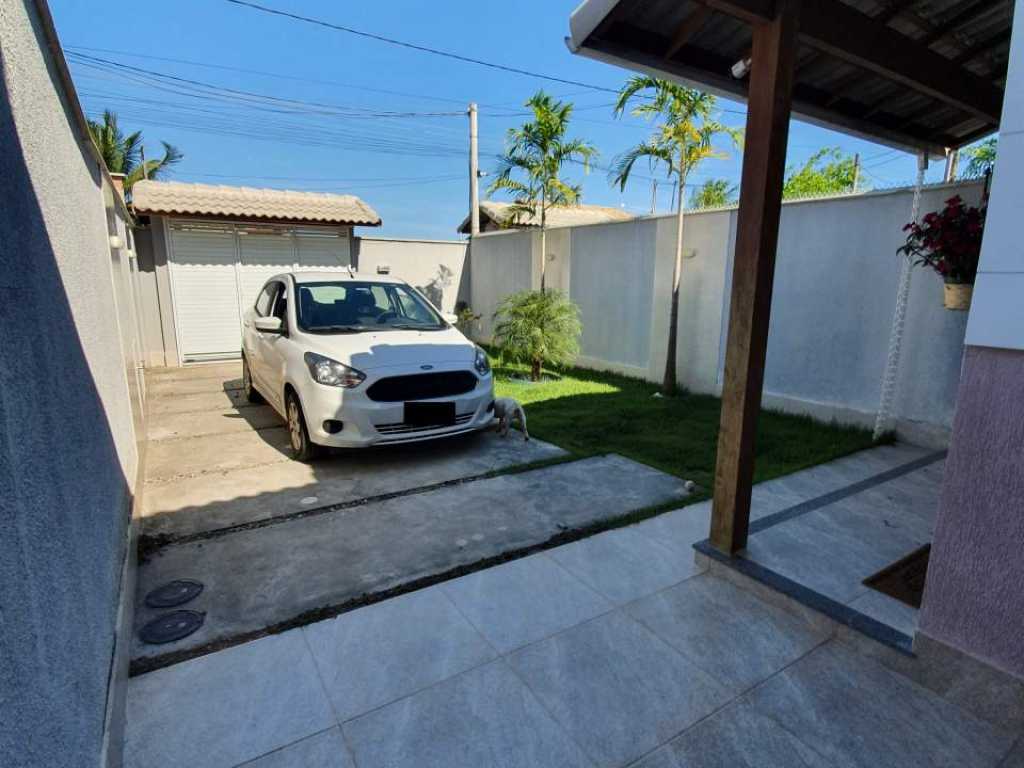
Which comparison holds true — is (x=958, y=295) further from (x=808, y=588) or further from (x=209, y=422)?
(x=209, y=422)

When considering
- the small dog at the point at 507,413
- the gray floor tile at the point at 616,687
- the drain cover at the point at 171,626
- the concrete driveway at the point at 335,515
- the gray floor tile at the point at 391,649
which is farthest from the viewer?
the small dog at the point at 507,413

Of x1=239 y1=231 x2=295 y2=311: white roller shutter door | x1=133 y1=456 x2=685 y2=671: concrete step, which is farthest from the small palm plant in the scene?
x1=239 y1=231 x2=295 y2=311: white roller shutter door

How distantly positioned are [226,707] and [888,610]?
3.16m

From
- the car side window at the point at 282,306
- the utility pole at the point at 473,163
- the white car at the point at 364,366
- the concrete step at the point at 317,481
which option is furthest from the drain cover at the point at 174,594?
the utility pole at the point at 473,163

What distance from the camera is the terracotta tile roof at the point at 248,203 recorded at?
9562 millimetres

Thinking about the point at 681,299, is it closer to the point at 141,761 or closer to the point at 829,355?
the point at 829,355

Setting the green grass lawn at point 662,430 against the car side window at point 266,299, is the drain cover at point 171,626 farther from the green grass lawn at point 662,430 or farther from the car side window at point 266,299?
the car side window at point 266,299

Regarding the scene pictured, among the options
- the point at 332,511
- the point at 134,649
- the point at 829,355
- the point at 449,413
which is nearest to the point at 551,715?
the point at 134,649

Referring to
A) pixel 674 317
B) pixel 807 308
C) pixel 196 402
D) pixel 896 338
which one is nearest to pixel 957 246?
pixel 896 338

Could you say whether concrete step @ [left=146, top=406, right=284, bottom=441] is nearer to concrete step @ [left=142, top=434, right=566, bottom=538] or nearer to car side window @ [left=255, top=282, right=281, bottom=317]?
car side window @ [left=255, top=282, right=281, bottom=317]

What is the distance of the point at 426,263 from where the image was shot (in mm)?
12391

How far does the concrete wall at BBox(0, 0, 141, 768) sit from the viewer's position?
1074mm

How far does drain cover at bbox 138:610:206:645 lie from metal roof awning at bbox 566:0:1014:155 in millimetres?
3666

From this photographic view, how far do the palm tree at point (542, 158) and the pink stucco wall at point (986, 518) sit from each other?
808 centimetres
